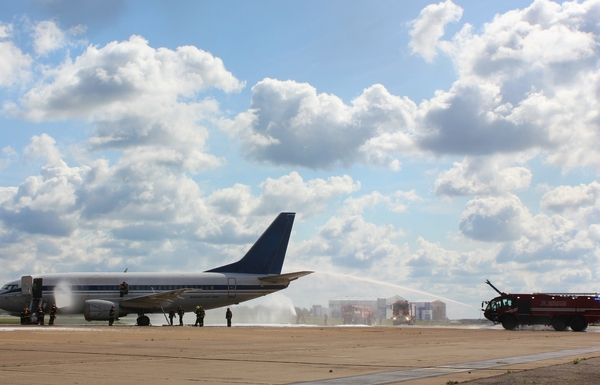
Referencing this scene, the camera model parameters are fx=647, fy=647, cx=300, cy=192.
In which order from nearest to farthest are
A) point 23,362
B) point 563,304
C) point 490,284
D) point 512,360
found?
point 23,362 → point 512,360 → point 563,304 → point 490,284

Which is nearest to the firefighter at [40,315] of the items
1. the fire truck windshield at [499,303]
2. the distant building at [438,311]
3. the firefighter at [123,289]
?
the firefighter at [123,289]

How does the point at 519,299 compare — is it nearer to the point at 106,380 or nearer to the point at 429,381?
the point at 429,381

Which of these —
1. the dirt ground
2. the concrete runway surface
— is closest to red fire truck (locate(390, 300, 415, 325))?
the concrete runway surface

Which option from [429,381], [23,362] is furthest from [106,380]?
[429,381]

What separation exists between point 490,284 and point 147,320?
2729 cm

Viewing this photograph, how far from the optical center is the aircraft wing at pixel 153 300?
4909cm

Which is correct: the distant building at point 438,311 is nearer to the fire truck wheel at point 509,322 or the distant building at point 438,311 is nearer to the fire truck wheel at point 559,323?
the fire truck wheel at point 509,322

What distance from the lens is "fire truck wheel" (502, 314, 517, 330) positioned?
46.2 meters

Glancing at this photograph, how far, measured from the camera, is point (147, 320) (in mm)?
50500

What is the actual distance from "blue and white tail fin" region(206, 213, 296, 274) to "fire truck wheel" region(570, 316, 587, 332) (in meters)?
23.1

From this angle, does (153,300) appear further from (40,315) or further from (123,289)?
(40,315)

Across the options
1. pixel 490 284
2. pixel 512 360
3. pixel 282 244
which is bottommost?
pixel 512 360

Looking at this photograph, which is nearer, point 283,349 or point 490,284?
point 283,349

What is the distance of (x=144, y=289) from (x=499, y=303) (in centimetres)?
2713
